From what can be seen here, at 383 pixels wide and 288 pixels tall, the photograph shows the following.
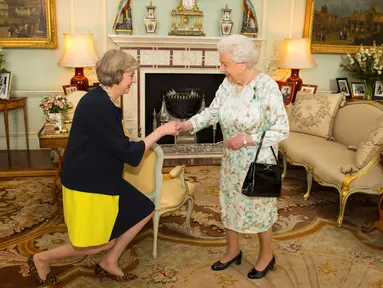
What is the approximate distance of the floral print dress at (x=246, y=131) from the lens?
244 centimetres

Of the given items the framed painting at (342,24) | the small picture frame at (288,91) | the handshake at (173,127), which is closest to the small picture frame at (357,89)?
the framed painting at (342,24)

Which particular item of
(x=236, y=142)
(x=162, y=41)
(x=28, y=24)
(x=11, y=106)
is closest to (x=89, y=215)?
(x=236, y=142)

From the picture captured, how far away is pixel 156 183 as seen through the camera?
2.78 meters

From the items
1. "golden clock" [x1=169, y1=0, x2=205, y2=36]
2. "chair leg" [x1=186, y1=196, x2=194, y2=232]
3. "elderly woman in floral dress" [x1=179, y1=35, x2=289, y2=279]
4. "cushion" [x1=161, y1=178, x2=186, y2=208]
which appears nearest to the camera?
"elderly woman in floral dress" [x1=179, y1=35, x2=289, y2=279]

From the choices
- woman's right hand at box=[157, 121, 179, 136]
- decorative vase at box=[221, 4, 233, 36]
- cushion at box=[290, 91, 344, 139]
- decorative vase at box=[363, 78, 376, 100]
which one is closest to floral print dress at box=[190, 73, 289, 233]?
woman's right hand at box=[157, 121, 179, 136]

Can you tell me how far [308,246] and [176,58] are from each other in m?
3.38

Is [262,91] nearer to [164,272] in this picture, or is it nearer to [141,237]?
[164,272]

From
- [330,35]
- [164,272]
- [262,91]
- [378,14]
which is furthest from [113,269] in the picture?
[378,14]

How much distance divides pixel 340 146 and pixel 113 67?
9.78 ft

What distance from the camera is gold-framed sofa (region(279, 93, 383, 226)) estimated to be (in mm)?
3598

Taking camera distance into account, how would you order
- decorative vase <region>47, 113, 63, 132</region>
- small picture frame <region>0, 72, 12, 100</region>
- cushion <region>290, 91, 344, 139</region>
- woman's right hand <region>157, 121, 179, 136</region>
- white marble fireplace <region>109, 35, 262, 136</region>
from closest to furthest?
1. woman's right hand <region>157, 121, 179, 136</region>
2. decorative vase <region>47, 113, 63, 132</region>
3. cushion <region>290, 91, 344, 139</region>
4. small picture frame <region>0, 72, 12, 100</region>
5. white marble fireplace <region>109, 35, 262, 136</region>

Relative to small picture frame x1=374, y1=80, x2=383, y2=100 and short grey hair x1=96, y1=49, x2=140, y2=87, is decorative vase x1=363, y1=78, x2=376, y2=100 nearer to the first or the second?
small picture frame x1=374, y1=80, x2=383, y2=100

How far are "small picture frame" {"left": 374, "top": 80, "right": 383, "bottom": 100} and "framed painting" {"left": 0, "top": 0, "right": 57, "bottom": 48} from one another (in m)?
4.84

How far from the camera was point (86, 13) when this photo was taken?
5.57 meters
